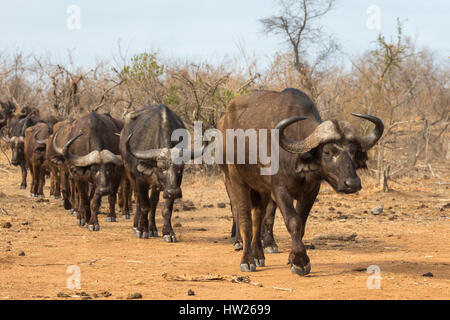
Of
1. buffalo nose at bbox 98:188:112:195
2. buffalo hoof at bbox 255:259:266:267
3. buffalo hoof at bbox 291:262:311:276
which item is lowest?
buffalo hoof at bbox 255:259:266:267

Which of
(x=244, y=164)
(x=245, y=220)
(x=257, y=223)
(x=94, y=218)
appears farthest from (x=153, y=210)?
(x=244, y=164)

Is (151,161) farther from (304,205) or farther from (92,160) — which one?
(304,205)

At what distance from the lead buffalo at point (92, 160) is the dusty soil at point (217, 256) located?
0.53 meters

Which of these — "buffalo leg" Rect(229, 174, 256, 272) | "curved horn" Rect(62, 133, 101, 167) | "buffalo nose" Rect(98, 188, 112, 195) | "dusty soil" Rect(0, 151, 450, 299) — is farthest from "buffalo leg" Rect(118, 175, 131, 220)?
"buffalo leg" Rect(229, 174, 256, 272)

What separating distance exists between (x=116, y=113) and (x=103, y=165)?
48.0ft

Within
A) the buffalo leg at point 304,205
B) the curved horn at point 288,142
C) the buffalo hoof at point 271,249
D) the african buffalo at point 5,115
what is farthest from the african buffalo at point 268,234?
the african buffalo at point 5,115

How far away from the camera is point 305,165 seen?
6.77 metres

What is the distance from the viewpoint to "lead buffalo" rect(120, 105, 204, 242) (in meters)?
10.1

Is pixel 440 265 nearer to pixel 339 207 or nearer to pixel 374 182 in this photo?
pixel 339 207

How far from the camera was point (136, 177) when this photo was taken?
1088 centimetres

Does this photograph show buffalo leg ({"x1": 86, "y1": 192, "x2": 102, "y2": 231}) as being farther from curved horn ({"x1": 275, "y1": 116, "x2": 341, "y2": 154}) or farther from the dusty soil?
curved horn ({"x1": 275, "y1": 116, "x2": 341, "y2": 154})

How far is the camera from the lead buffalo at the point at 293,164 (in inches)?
258

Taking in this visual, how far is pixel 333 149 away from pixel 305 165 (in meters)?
0.36

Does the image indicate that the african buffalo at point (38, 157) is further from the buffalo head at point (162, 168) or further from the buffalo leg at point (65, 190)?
the buffalo head at point (162, 168)
